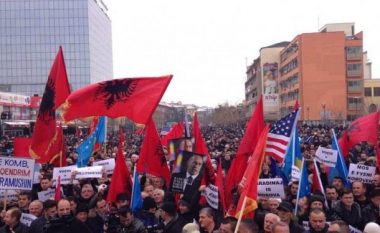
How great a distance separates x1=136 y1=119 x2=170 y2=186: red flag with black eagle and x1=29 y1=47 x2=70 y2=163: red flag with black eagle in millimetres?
1680

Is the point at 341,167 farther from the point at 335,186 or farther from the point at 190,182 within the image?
the point at 190,182

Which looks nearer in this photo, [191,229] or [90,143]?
[191,229]

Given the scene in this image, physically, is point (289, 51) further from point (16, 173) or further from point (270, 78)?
point (16, 173)

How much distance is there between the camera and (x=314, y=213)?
19.7ft

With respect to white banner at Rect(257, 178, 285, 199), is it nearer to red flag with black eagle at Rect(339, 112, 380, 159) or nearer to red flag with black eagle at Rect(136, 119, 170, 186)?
red flag with black eagle at Rect(136, 119, 170, 186)

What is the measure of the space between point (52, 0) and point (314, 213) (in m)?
101

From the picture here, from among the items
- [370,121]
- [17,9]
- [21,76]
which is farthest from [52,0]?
[370,121]

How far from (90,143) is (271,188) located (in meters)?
6.60

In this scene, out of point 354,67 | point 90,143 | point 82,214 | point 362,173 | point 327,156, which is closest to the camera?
point 82,214

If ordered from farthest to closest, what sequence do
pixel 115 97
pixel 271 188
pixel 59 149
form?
pixel 59 149, pixel 115 97, pixel 271 188

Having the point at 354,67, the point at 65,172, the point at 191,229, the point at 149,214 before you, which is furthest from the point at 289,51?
the point at 191,229

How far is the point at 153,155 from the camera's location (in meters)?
9.45

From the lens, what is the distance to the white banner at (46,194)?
8.42 metres

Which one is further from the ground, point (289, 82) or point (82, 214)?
point (289, 82)
